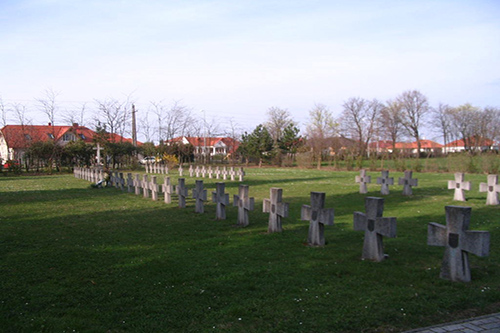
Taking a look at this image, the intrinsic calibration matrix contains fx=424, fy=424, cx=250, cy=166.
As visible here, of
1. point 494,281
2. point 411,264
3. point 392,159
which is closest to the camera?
point 494,281

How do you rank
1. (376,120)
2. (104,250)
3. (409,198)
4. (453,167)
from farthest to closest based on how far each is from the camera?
(376,120) → (453,167) → (409,198) → (104,250)

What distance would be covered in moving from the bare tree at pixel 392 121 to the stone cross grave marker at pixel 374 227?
5834 cm

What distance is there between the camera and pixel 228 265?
19.8 feet

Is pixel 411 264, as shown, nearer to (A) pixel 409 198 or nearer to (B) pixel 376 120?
(A) pixel 409 198

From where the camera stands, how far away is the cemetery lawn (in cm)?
414

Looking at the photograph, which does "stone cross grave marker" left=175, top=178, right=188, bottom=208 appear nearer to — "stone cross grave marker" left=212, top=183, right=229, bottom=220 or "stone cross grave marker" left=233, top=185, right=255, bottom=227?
"stone cross grave marker" left=212, top=183, right=229, bottom=220

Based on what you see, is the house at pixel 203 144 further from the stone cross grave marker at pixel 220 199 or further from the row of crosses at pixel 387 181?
the stone cross grave marker at pixel 220 199

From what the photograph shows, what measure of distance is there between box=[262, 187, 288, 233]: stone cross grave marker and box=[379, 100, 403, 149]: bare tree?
2234 inches

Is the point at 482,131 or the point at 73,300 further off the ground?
the point at 482,131

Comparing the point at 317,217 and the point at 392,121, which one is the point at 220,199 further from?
the point at 392,121

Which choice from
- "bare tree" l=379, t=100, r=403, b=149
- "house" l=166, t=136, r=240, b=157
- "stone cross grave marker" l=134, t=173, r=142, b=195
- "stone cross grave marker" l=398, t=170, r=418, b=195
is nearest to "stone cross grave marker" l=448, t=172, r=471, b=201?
"stone cross grave marker" l=398, t=170, r=418, b=195

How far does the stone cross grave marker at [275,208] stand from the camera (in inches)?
319

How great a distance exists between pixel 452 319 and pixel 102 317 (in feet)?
11.3

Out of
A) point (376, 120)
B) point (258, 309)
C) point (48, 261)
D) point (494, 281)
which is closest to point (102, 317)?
point (258, 309)
